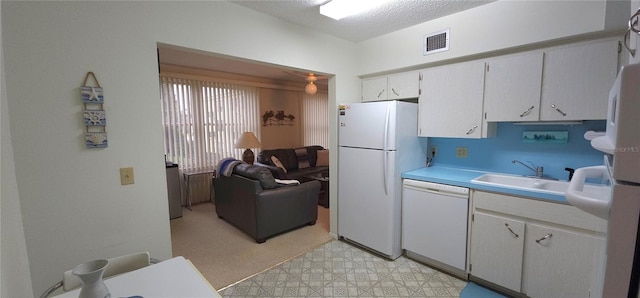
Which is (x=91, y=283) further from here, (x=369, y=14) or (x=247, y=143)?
(x=247, y=143)

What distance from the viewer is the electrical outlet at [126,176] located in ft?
5.67

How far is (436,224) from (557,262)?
0.85 m

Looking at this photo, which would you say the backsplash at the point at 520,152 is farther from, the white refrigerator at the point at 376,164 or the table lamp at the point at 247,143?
the table lamp at the point at 247,143

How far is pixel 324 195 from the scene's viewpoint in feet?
14.9

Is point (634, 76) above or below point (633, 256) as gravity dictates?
above

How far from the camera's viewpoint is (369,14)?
240 centimetres

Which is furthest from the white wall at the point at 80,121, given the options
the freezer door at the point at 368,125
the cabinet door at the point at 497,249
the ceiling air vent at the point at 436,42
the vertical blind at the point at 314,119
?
the vertical blind at the point at 314,119

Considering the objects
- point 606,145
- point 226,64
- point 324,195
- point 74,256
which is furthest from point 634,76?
point 226,64

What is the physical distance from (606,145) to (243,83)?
505 centimetres

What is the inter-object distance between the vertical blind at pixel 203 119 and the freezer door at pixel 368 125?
2730 millimetres

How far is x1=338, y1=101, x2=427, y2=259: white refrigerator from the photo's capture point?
2625 millimetres

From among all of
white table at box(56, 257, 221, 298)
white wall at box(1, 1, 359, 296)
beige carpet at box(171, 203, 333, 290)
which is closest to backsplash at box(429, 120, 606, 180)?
beige carpet at box(171, 203, 333, 290)

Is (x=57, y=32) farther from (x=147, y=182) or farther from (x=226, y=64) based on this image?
(x=226, y=64)

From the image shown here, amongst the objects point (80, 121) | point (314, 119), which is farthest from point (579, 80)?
point (314, 119)
